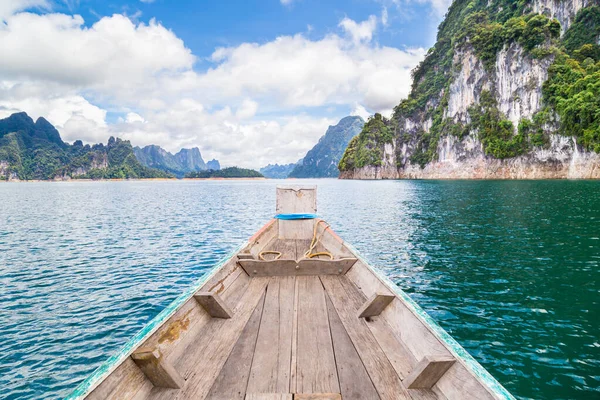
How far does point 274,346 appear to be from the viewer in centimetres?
329

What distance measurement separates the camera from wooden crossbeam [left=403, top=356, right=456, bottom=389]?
2.42m

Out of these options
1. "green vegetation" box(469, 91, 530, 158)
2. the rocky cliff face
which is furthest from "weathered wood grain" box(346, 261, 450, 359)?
"green vegetation" box(469, 91, 530, 158)

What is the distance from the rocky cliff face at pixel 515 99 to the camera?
67.0 meters

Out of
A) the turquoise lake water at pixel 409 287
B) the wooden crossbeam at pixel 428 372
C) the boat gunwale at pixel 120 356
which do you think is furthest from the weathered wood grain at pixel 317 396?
the turquoise lake water at pixel 409 287

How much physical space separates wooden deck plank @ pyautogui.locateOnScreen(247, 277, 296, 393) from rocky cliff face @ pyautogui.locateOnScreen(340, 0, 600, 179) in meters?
78.6

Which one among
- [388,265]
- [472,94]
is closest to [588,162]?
[472,94]

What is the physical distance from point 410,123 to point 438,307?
5533 inches

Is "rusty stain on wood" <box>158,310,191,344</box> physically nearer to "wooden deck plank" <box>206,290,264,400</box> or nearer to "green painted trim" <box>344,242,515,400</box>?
"wooden deck plank" <box>206,290,264,400</box>

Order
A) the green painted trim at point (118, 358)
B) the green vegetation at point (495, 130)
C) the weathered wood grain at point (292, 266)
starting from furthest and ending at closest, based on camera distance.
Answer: the green vegetation at point (495, 130)
the weathered wood grain at point (292, 266)
the green painted trim at point (118, 358)

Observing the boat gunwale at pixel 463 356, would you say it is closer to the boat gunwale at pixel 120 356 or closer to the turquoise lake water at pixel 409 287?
the boat gunwale at pixel 120 356

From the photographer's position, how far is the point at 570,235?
14195mm

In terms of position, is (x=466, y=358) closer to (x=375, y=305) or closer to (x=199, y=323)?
(x=375, y=305)

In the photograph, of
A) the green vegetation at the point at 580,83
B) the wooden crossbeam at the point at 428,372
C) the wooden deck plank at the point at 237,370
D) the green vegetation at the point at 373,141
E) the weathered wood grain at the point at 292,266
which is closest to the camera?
the wooden crossbeam at the point at 428,372

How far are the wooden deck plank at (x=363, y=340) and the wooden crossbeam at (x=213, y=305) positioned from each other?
1502mm
